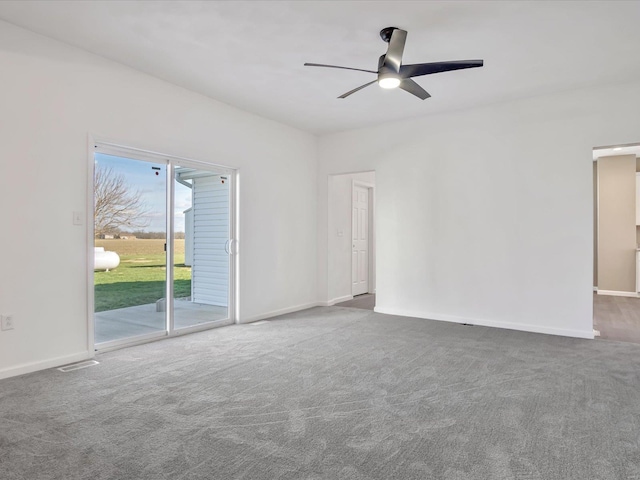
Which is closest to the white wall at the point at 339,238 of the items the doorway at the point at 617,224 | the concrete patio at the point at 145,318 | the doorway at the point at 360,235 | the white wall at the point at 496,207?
the doorway at the point at 360,235

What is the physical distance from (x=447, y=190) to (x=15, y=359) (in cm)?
507

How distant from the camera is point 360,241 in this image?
798 cm

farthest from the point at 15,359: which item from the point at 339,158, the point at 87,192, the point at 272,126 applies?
the point at 339,158

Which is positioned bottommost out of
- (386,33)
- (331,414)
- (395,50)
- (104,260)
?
(331,414)

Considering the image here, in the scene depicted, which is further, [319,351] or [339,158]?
[339,158]

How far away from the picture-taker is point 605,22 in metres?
3.11

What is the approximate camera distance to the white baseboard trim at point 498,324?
14.9ft

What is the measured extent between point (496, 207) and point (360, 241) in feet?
10.8

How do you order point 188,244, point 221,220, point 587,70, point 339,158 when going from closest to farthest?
point 587,70 → point 188,244 → point 221,220 → point 339,158

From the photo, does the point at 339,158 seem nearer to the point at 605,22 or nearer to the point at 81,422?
the point at 605,22

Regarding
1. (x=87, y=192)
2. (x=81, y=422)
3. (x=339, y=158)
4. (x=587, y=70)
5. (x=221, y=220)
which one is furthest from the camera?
(x=339, y=158)

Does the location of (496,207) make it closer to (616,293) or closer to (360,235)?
(360,235)

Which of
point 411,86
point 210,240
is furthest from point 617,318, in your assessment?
point 210,240

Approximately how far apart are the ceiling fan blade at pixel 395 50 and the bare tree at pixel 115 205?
290 centimetres
